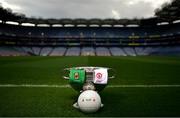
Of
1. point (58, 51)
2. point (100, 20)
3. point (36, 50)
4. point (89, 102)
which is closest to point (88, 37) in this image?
point (100, 20)

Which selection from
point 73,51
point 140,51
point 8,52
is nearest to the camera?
point 8,52

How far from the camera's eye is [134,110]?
579 cm

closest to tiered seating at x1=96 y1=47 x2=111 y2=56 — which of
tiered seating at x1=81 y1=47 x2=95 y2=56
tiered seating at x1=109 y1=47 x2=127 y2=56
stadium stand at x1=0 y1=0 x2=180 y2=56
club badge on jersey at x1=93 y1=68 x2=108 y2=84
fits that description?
stadium stand at x1=0 y1=0 x2=180 y2=56

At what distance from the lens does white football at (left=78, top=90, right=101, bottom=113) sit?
5355mm

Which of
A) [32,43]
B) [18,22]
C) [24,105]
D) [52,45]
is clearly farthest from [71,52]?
[24,105]

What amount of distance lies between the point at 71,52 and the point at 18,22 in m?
24.0

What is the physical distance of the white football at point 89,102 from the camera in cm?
536

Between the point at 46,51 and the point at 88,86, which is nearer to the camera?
the point at 88,86

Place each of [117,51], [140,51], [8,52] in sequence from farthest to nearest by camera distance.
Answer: [117,51], [140,51], [8,52]

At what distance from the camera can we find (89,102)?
534cm

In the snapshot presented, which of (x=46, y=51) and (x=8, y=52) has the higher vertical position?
(x=46, y=51)

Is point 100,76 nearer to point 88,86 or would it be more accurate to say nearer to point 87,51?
point 88,86

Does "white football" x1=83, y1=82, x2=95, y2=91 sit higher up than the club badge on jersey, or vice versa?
the club badge on jersey

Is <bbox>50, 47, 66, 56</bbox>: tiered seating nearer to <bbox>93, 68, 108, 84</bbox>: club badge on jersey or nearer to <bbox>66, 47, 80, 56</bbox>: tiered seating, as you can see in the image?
<bbox>66, 47, 80, 56</bbox>: tiered seating
